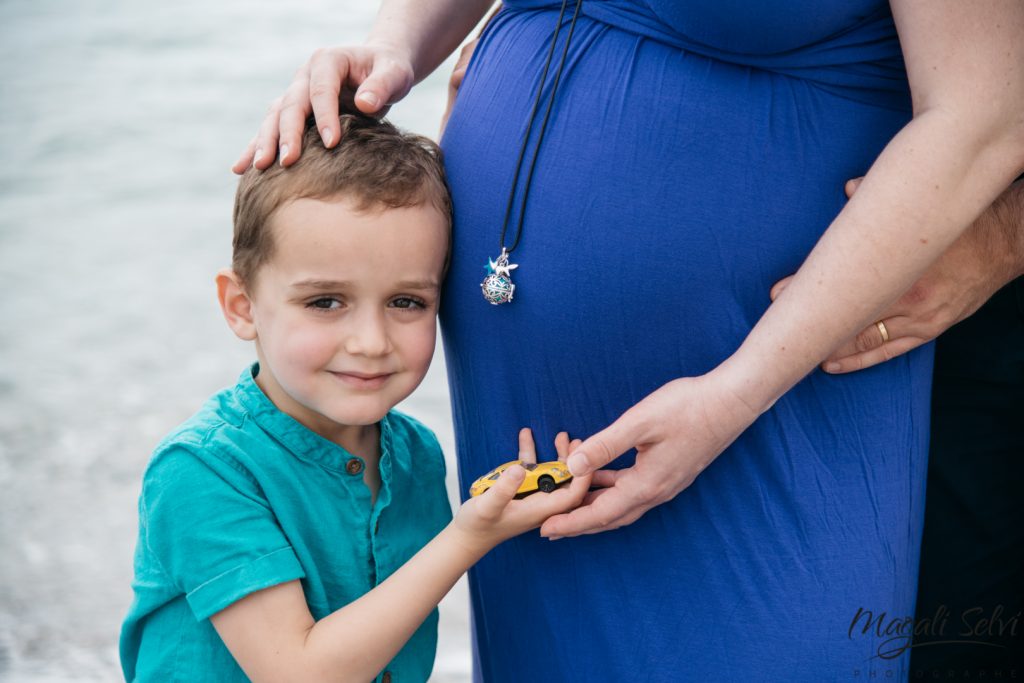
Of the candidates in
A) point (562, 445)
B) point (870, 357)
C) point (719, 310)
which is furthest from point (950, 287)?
point (562, 445)

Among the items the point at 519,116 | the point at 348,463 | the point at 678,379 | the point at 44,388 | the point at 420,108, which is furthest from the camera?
the point at 420,108

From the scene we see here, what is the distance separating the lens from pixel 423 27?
1876 mm

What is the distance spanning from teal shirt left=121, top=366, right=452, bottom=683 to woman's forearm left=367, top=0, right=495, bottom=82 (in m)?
0.60

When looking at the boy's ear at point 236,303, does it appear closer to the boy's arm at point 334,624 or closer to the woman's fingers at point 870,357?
the boy's arm at point 334,624

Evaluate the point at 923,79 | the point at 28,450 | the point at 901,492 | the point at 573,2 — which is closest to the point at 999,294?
the point at 901,492

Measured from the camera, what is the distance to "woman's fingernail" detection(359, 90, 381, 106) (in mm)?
1632

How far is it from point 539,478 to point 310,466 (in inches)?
15.4

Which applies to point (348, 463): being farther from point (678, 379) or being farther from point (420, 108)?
point (420, 108)

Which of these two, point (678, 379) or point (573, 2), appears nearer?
point (678, 379)

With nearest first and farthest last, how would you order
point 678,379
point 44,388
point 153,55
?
point 678,379, point 44,388, point 153,55

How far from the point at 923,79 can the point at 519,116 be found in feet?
1.72

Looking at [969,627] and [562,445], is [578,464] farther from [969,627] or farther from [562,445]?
[969,627]

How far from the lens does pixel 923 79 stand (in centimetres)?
125

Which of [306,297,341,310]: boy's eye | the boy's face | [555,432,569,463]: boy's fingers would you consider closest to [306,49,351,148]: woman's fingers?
the boy's face
